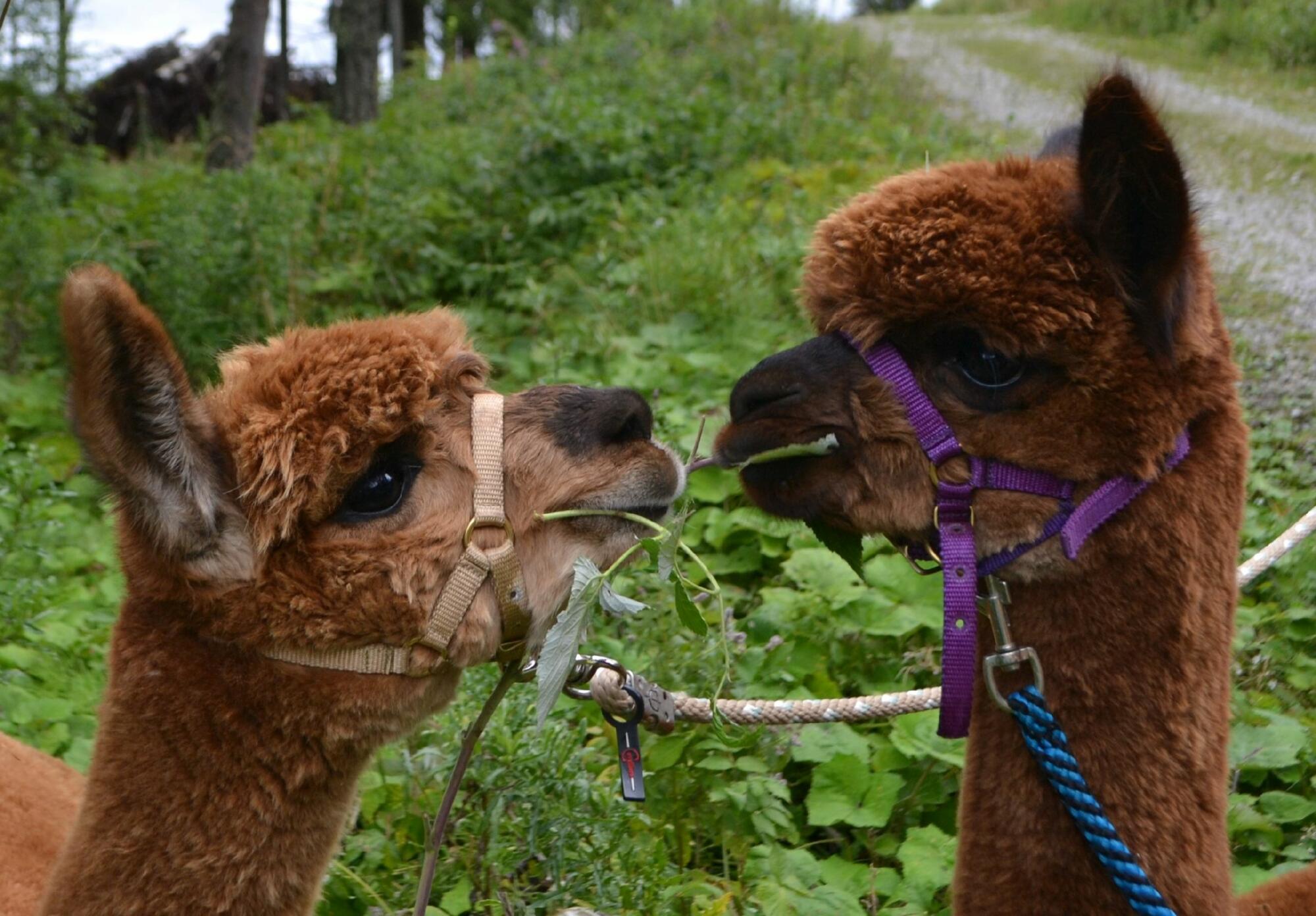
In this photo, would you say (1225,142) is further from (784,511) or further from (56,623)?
(56,623)

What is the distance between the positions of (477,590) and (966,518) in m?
0.89

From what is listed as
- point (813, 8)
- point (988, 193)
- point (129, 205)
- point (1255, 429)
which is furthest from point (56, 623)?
point (813, 8)

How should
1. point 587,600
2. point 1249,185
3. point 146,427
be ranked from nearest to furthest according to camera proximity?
1. point 146,427
2. point 587,600
3. point 1249,185

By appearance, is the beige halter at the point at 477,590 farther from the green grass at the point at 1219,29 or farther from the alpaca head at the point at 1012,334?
the green grass at the point at 1219,29

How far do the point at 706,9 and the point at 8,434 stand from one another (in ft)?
31.8

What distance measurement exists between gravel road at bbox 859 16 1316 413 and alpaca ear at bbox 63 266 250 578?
5.54 ft

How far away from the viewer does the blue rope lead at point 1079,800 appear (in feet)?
5.90

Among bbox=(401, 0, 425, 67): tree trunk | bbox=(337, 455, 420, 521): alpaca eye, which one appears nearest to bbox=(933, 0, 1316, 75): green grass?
bbox=(337, 455, 420, 521): alpaca eye

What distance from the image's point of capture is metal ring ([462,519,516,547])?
82.8 inches

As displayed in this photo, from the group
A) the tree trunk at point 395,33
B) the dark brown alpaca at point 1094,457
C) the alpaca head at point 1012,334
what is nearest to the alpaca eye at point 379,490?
the alpaca head at point 1012,334

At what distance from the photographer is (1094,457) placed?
1.92 m

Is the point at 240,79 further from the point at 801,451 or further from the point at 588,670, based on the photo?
the point at 801,451

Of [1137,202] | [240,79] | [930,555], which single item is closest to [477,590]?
[930,555]

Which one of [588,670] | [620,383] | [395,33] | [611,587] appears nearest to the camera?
[611,587]
